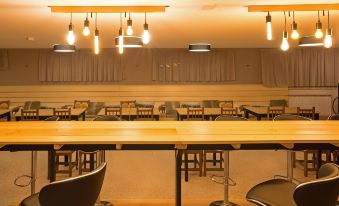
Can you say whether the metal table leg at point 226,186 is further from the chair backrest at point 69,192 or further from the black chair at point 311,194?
the chair backrest at point 69,192

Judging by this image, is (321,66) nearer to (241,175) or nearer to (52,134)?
(241,175)

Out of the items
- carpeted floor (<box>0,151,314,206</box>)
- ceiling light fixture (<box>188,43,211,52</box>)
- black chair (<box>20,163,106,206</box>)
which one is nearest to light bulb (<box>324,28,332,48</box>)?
carpeted floor (<box>0,151,314,206</box>)

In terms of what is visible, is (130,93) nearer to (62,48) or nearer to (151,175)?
(62,48)

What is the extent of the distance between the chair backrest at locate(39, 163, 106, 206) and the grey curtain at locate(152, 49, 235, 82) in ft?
30.2

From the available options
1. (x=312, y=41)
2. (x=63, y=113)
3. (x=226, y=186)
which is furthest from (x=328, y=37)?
(x=63, y=113)

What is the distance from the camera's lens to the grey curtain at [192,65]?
11.1 metres

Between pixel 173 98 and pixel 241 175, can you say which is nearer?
pixel 241 175

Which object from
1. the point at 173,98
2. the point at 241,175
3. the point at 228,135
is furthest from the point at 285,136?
the point at 173,98

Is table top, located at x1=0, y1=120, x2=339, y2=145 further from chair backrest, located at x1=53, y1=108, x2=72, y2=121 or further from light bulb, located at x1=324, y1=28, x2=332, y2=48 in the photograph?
chair backrest, located at x1=53, y1=108, x2=72, y2=121

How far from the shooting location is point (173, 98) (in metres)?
11.2

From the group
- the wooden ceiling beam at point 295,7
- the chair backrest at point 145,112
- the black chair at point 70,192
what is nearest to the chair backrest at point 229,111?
the chair backrest at point 145,112

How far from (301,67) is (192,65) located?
3379mm

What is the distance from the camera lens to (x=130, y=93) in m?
11.2

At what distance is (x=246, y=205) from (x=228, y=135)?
121 cm
